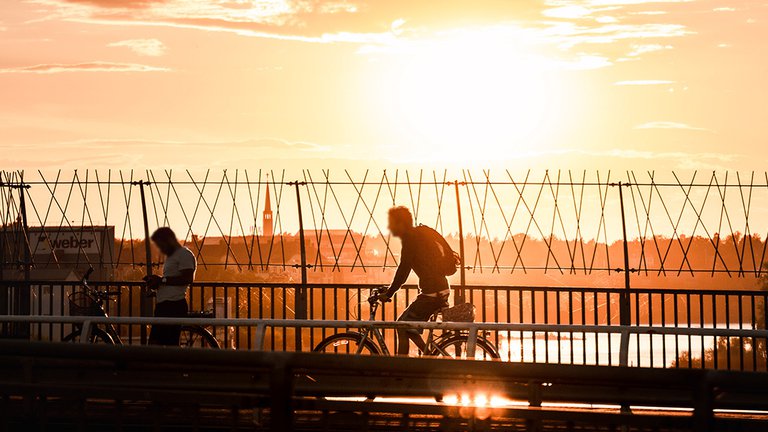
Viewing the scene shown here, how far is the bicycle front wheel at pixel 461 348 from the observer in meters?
14.0

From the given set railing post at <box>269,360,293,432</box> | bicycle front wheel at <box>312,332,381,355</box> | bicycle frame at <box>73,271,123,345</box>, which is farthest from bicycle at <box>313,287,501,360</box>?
railing post at <box>269,360,293,432</box>

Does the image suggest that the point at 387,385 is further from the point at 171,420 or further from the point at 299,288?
the point at 299,288

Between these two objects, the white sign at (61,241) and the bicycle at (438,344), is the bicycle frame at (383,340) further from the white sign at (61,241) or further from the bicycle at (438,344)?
the white sign at (61,241)

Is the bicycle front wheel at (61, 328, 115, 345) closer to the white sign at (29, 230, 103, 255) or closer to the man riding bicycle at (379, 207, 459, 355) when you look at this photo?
the white sign at (29, 230, 103, 255)

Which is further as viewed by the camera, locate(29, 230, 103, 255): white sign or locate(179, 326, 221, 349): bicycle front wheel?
locate(29, 230, 103, 255): white sign

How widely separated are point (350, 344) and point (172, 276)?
2.01 metres

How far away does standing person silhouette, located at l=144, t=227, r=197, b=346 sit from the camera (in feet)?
48.7

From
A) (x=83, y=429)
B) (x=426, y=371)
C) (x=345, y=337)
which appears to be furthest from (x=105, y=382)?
(x=345, y=337)

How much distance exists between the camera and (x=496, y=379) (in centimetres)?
618

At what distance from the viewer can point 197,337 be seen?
48.9ft

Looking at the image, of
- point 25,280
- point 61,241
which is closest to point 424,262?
point 25,280

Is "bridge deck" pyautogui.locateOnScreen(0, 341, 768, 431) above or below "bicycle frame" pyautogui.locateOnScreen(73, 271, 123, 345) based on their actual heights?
below

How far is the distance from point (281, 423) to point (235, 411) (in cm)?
37

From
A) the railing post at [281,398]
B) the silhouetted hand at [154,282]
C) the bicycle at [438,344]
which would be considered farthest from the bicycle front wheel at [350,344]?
the railing post at [281,398]
